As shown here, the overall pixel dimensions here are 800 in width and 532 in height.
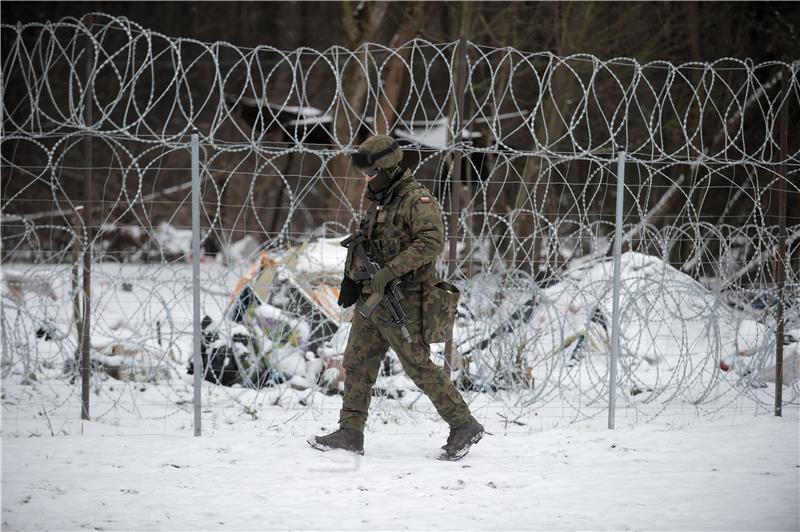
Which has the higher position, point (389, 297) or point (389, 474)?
point (389, 297)

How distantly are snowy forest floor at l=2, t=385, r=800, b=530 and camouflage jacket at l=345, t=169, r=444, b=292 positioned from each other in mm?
1030

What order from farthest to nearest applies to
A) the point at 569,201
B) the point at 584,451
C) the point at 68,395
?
1. the point at 569,201
2. the point at 68,395
3. the point at 584,451

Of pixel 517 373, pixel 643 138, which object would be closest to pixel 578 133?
pixel 643 138

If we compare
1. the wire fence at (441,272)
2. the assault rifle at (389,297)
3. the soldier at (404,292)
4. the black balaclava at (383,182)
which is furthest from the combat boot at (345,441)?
the black balaclava at (383,182)

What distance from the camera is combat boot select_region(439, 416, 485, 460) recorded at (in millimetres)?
4363

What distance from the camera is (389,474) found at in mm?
4129

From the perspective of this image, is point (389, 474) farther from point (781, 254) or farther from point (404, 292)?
point (781, 254)

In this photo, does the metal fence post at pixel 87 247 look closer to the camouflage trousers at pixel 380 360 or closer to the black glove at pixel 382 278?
the camouflage trousers at pixel 380 360

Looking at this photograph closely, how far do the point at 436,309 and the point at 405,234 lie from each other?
16.7 inches

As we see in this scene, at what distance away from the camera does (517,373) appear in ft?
18.9

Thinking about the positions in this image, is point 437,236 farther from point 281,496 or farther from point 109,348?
point 109,348

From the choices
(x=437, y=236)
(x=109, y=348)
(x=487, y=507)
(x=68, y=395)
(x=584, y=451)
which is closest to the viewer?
(x=487, y=507)

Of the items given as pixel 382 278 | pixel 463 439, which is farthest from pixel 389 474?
pixel 382 278

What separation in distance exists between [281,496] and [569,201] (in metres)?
12.0
